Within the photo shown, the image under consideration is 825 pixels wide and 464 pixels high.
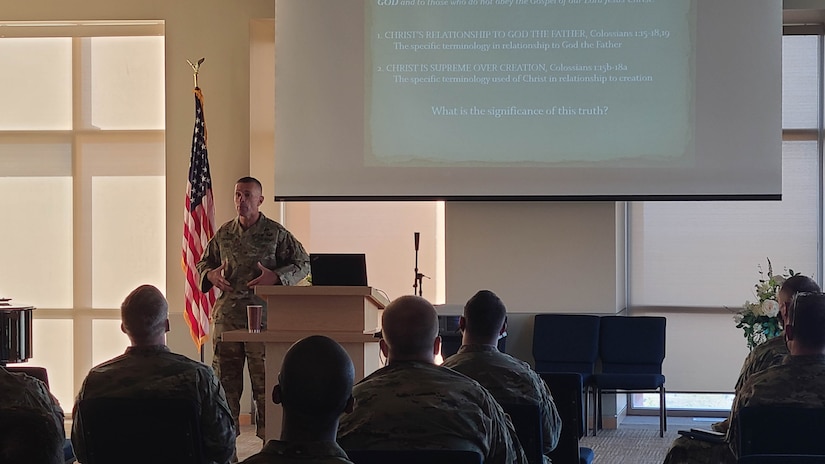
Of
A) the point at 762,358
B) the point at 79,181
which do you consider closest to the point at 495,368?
the point at 762,358

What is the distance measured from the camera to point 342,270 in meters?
4.72

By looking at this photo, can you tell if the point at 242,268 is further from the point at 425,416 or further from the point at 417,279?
the point at 425,416

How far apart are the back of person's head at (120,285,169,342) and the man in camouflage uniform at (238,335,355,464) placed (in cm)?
154

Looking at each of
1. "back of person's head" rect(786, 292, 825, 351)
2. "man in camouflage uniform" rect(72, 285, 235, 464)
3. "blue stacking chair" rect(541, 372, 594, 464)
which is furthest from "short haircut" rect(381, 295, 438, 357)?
"back of person's head" rect(786, 292, 825, 351)

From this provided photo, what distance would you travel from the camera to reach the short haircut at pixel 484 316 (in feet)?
11.6

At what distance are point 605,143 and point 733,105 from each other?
0.95 m

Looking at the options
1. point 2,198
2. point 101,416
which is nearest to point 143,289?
point 101,416

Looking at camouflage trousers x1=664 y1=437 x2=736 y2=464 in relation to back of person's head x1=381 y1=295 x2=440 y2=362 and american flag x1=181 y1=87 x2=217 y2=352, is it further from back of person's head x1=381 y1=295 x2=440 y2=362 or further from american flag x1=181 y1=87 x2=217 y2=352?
american flag x1=181 y1=87 x2=217 y2=352

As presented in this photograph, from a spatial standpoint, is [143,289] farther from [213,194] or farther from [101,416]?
[213,194]

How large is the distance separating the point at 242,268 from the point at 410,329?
3.13 m

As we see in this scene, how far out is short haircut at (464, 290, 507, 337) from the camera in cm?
352

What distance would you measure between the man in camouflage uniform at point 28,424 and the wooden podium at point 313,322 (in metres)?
1.36

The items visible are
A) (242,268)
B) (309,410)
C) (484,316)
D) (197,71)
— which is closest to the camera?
(309,410)

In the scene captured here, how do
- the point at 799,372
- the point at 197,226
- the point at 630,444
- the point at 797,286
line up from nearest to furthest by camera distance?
the point at 799,372 < the point at 797,286 < the point at 630,444 < the point at 197,226
